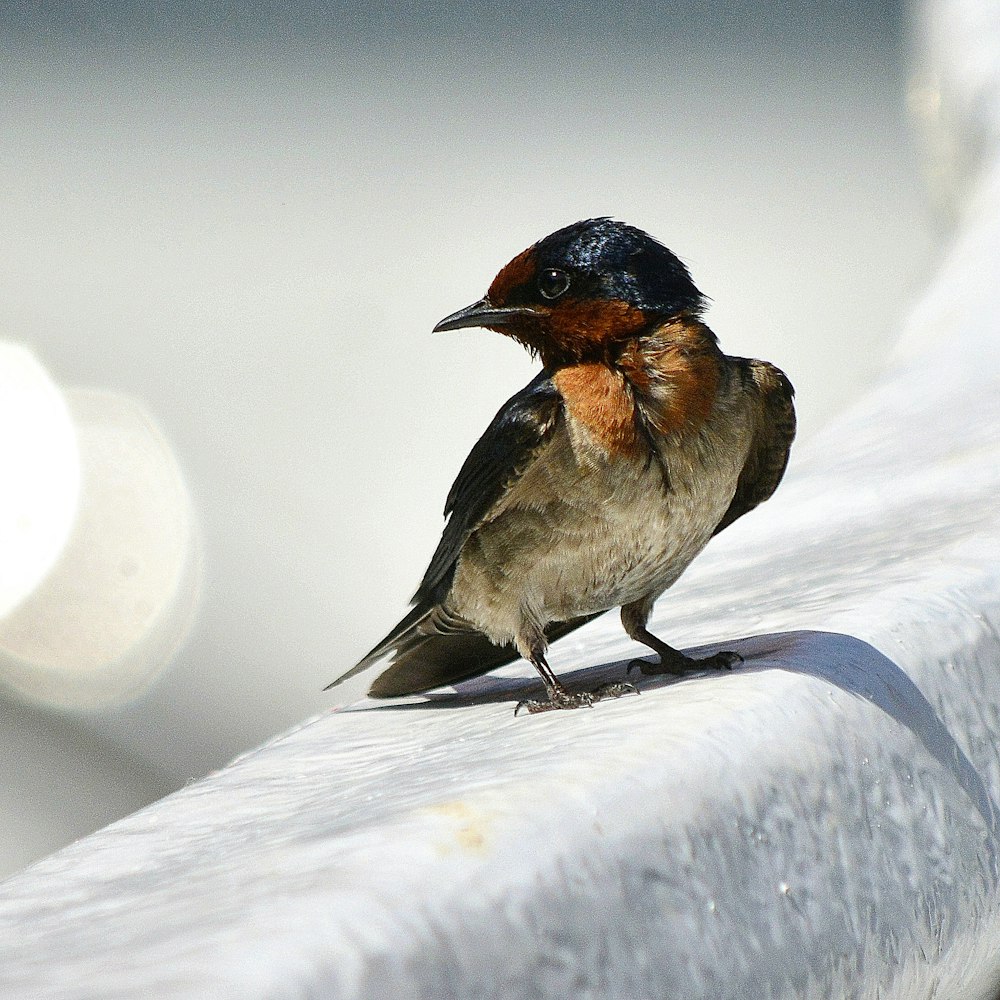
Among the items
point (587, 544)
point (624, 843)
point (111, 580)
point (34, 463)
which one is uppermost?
point (34, 463)

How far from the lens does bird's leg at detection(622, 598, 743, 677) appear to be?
0.84 m

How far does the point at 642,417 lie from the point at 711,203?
2512 millimetres

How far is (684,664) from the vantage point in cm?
88

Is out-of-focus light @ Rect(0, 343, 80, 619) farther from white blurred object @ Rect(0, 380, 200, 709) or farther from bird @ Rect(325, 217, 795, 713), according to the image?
bird @ Rect(325, 217, 795, 713)

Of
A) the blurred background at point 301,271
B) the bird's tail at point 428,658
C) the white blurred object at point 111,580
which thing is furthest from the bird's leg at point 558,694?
the white blurred object at point 111,580

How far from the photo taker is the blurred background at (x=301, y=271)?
2.71m

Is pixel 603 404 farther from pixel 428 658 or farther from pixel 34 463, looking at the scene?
pixel 34 463

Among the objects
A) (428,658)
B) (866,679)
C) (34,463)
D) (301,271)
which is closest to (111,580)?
(34,463)

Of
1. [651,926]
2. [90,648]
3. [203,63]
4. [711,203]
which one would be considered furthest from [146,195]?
[651,926]

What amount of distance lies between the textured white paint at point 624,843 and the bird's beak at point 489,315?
0.80 ft

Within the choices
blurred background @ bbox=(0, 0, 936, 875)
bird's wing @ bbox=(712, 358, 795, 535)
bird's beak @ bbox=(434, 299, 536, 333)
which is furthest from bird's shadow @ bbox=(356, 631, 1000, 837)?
blurred background @ bbox=(0, 0, 936, 875)

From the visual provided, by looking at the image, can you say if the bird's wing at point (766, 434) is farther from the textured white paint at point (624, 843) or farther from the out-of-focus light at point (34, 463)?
the out-of-focus light at point (34, 463)

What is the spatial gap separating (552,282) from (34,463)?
228 centimetres

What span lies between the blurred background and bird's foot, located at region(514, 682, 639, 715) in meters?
1.78
